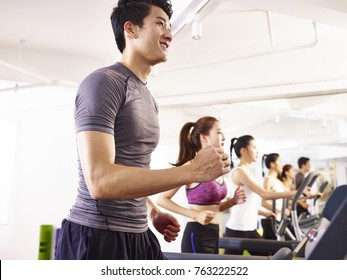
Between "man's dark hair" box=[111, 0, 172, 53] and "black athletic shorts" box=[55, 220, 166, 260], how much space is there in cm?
55

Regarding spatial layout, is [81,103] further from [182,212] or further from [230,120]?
[230,120]

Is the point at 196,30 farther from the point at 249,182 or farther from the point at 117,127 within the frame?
the point at 117,127

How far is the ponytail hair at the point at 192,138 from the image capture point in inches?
Result: 97.0

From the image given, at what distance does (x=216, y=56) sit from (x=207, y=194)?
245 cm

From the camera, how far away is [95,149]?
838 mm

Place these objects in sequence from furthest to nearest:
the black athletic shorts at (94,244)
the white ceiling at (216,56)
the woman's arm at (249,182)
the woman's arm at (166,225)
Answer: the white ceiling at (216,56)
the woman's arm at (249,182)
the woman's arm at (166,225)
the black athletic shorts at (94,244)

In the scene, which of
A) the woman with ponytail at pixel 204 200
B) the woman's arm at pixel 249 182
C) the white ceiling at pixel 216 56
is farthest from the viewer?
the white ceiling at pixel 216 56

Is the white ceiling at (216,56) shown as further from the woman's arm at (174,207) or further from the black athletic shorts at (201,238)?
the black athletic shorts at (201,238)

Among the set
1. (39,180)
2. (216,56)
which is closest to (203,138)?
(216,56)

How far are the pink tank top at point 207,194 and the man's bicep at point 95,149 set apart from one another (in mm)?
1589

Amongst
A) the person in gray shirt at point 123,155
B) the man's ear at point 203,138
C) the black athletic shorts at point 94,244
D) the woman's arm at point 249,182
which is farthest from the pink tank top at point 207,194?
the black athletic shorts at point 94,244

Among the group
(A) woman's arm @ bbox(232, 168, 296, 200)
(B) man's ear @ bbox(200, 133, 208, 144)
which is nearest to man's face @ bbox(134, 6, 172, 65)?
(B) man's ear @ bbox(200, 133, 208, 144)

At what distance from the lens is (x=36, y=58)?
14.3ft
